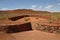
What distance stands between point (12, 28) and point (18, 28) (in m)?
0.48

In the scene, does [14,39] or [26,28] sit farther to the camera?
[26,28]

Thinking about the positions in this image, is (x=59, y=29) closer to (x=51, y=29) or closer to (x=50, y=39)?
(x=51, y=29)

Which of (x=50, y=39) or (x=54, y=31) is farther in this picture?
(x=54, y=31)

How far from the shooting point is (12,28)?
11797 millimetres

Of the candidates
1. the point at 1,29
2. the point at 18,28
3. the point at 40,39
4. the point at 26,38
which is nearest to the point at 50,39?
the point at 40,39

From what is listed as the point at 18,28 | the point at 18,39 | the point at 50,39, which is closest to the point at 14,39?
the point at 18,39

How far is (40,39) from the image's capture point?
377 inches

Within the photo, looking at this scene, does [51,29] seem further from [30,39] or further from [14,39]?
[14,39]

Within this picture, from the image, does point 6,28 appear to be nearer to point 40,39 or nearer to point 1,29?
point 1,29

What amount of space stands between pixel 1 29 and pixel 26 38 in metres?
3.01

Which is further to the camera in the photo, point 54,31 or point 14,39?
point 54,31

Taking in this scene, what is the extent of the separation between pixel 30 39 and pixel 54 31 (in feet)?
9.89

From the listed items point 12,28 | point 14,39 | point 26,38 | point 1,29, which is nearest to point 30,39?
point 26,38

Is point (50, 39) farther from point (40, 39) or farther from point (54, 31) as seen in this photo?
point (54, 31)
